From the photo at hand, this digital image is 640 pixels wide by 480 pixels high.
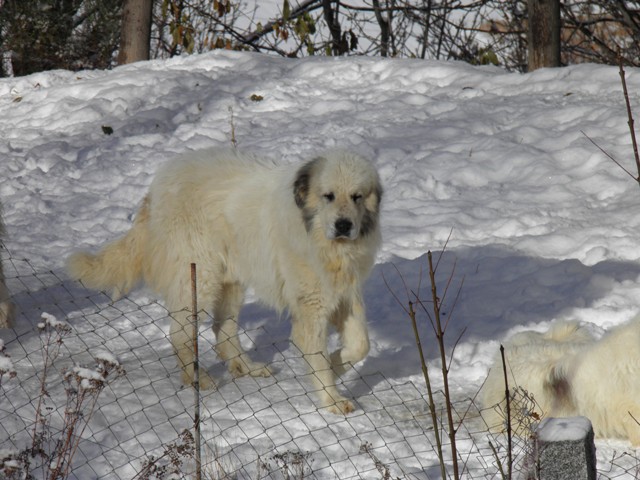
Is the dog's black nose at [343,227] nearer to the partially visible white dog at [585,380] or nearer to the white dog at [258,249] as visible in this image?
the white dog at [258,249]

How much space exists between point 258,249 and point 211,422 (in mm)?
1249

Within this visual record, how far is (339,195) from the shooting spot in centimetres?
496

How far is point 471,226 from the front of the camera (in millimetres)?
7746

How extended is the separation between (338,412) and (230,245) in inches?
53.4

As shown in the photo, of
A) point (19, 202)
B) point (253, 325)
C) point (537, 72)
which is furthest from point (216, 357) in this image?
point (537, 72)

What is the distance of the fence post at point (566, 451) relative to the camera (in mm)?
2770

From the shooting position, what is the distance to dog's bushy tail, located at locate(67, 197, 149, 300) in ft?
18.6

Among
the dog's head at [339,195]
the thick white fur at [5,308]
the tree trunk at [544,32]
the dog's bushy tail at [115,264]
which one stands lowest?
the thick white fur at [5,308]

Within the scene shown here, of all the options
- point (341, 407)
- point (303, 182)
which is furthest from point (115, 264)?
point (341, 407)

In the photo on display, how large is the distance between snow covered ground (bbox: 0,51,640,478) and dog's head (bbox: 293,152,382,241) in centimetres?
56

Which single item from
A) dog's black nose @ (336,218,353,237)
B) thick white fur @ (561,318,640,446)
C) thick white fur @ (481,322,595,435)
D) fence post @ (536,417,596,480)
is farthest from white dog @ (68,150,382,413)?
fence post @ (536,417,596,480)

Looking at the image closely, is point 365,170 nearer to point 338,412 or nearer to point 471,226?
point 338,412

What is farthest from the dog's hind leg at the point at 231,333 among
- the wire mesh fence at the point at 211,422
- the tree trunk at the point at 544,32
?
the tree trunk at the point at 544,32

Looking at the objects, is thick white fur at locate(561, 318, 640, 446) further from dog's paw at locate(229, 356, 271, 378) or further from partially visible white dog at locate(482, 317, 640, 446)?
dog's paw at locate(229, 356, 271, 378)
